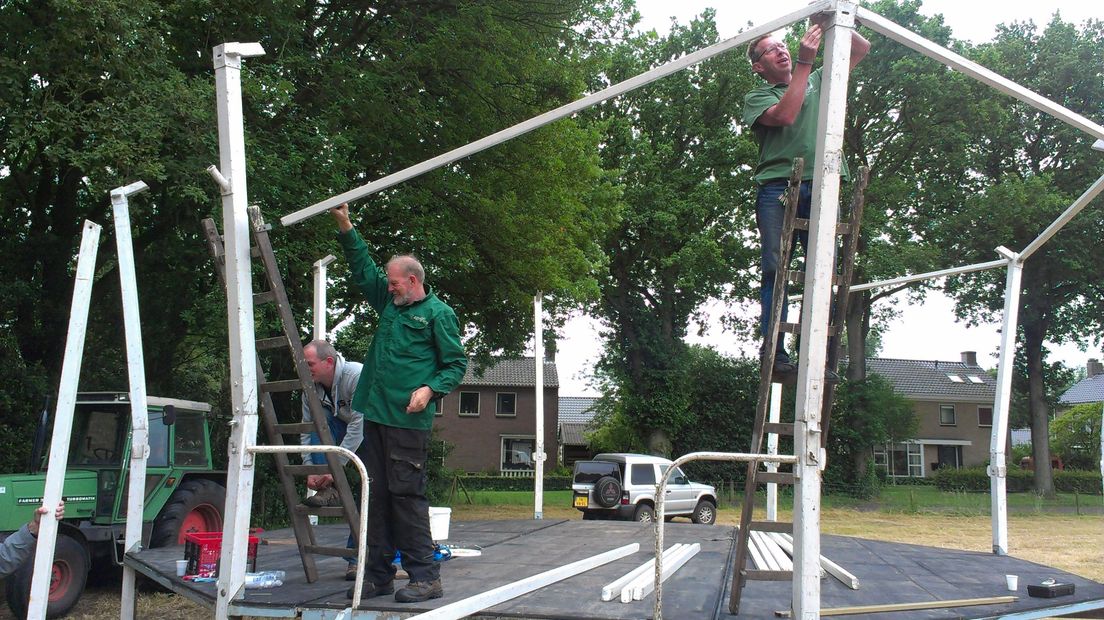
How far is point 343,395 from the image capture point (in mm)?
5195

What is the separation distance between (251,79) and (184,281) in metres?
4.51

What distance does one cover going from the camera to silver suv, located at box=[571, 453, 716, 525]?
56.7 ft

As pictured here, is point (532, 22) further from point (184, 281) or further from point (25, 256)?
point (25, 256)

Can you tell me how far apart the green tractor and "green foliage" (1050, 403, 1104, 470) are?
40.4 meters

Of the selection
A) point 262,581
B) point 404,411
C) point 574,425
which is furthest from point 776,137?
point 574,425

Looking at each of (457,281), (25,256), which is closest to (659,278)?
(457,281)

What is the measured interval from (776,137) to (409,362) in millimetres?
2030

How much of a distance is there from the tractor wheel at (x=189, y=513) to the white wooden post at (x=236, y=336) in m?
5.19

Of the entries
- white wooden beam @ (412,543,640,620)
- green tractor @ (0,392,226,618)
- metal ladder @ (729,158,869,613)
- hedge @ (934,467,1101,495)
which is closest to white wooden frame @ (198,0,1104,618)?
metal ladder @ (729,158,869,613)

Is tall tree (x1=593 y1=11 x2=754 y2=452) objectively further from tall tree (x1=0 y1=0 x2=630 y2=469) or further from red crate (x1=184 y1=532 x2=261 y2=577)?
red crate (x1=184 y1=532 x2=261 y2=577)

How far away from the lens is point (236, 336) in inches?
146

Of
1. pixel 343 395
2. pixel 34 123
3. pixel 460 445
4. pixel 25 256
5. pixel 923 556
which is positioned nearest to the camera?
pixel 343 395

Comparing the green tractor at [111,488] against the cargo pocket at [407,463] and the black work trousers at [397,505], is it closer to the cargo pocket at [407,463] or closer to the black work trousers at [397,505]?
the black work trousers at [397,505]

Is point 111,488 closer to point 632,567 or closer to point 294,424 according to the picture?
point 294,424
